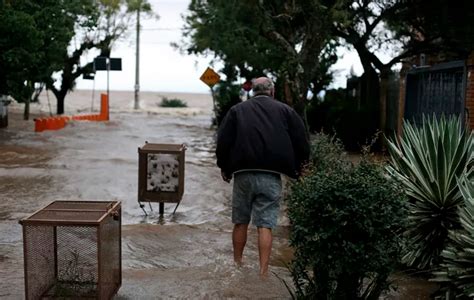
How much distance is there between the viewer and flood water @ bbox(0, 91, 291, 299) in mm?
5781

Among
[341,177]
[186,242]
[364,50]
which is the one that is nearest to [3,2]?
[364,50]

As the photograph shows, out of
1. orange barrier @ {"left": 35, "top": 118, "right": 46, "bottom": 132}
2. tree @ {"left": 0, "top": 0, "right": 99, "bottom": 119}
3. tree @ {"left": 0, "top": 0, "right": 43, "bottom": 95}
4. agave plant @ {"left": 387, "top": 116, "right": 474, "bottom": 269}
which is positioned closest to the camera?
agave plant @ {"left": 387, "top": 116, "right": 474, "bottom": 269}

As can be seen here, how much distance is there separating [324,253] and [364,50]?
63.3ft

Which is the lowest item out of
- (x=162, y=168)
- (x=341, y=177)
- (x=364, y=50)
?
(x=162, y=168)

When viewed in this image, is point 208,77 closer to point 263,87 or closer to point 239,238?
point 263,87

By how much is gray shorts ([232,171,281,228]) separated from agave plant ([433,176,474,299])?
1.68 m

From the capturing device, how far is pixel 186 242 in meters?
8.29

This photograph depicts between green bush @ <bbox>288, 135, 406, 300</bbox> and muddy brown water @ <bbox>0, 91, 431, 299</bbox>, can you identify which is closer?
green bush @ <bbox>288, 135, 406, 300</bbox>

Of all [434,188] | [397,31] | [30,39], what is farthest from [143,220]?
[397,31]

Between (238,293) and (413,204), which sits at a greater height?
(413,204)

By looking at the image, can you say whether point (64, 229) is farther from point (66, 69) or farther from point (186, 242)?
point (66, 69)

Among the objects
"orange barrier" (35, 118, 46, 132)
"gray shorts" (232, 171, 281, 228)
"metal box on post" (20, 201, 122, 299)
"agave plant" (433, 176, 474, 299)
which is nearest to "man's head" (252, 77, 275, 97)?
"gray shorts" (232, 171, 281, 228)

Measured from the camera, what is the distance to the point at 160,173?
9.52m

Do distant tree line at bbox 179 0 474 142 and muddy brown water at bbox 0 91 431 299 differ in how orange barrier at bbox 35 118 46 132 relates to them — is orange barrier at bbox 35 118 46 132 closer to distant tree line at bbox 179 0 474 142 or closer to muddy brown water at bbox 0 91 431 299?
muddy brown water at bbox 0 91 431 299
